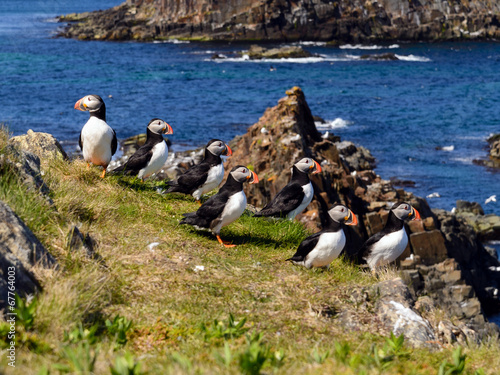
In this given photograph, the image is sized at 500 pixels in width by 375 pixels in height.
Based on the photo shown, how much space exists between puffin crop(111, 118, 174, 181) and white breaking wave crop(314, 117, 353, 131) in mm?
37737

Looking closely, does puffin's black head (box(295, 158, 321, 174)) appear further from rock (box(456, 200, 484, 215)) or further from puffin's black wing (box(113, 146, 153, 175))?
rock (box(456, 200, 484, 215))

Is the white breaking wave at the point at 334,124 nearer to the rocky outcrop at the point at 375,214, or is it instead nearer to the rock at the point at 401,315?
the rocky outcrop at the point at 375,214

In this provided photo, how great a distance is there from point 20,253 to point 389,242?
5889 millimetres

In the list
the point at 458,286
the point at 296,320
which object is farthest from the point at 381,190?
the point at 296,320

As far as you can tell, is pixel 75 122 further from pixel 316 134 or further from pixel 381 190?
pixel 381 190

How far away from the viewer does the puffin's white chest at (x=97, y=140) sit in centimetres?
1016

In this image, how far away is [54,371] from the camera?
180 inches

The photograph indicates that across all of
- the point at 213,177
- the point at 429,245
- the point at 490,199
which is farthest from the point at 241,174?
the point at 490,199

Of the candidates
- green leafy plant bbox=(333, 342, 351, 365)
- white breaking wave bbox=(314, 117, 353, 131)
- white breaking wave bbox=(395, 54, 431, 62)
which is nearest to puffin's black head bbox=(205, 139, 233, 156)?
green leafy plant bbox=(333, 342, 351, 365)

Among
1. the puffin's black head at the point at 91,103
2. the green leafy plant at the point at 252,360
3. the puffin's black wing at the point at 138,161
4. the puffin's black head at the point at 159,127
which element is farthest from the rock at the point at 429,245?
the green leafy plant at the point at 252,360

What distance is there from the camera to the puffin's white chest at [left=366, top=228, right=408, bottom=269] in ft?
31.7

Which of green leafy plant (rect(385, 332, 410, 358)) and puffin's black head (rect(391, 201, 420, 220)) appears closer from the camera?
green leafy plant (rect(385, 332, 410, 358))

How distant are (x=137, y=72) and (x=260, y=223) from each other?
229ft

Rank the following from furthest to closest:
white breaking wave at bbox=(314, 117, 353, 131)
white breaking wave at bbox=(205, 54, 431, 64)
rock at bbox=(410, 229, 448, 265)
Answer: white breaking wave at bbox=(205, 54, 431, 64) < white breaking wave at bbox=(314, 117, 353, 131) < rock at bbox=(410, 229, 448, 265)
